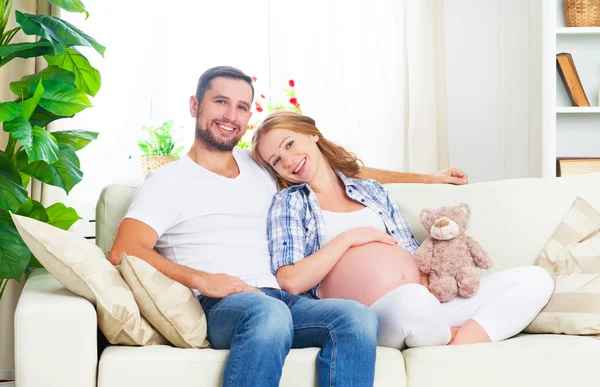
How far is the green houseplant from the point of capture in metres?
2.25

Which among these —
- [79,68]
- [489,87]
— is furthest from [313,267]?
[489,87]

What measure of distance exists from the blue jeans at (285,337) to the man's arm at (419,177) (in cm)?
73

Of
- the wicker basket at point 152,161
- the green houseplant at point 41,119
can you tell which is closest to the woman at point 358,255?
the green houseplant at point 41,119

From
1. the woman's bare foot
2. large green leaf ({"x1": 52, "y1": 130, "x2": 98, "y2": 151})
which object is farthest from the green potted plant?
the woman's bare foot

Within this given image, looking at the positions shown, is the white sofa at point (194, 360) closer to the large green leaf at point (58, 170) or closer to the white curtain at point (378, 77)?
the large green leaf at point (58, 170)

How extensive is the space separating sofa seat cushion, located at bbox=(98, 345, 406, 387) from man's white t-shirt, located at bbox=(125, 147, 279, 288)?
1.11 ft

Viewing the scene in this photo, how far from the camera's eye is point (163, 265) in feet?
5.97

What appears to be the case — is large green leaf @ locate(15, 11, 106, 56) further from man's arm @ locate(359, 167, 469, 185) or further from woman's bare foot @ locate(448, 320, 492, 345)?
woman's bare foot @ locate(448, 320, 492, 345)

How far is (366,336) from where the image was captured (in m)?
1.58

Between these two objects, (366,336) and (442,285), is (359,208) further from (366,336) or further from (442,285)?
(366,336)

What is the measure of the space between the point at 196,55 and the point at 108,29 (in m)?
0.48

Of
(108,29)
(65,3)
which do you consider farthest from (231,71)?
(108,29)

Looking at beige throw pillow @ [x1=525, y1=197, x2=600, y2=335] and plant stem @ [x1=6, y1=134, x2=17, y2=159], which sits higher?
plant stem @ [x1=6, y1=134, x2=17, y2=159]

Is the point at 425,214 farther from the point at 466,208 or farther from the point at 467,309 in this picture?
the point at 467,309
